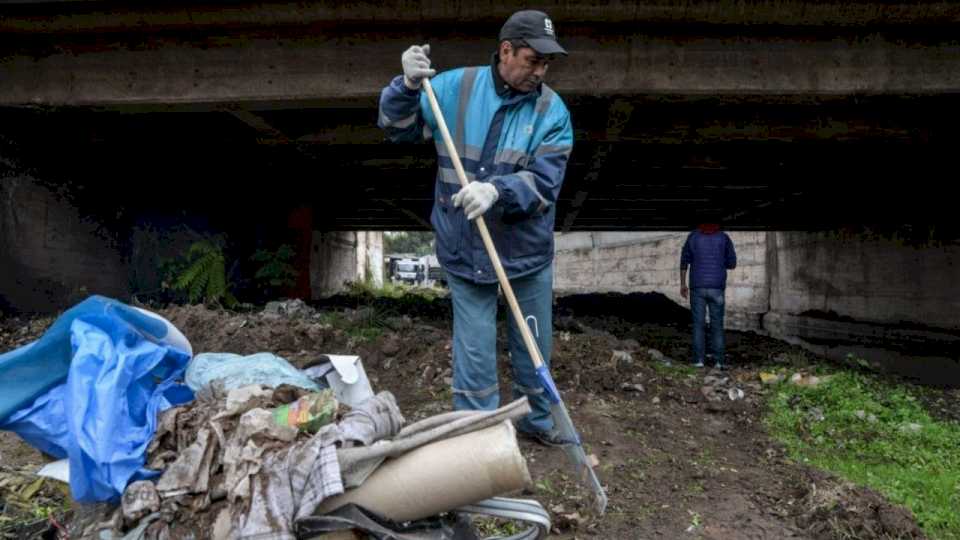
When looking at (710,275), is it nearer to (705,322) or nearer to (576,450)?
(705,322)

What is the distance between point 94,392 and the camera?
227cm

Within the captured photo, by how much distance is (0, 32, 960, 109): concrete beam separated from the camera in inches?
211

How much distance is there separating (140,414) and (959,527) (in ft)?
11.8

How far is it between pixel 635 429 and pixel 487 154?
2.12 metres

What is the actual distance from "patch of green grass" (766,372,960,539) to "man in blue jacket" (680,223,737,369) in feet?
6.60

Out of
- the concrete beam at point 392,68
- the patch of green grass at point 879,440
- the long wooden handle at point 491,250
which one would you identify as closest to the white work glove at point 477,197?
the long wooden handle at point 491,250

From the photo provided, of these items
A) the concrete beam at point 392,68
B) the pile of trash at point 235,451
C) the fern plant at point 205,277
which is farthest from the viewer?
the fern plant at point 205,277

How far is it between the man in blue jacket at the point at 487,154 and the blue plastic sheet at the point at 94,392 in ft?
4.22

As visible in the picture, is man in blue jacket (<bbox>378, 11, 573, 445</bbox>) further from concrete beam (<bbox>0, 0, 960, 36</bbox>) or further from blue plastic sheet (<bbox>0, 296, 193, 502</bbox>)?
concrete beam (<bbox>0, 0, 960, 36</bbox>)

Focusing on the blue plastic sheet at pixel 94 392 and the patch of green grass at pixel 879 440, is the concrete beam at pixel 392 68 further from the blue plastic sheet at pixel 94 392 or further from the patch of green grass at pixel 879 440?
the blue plastic sheet at pixel 94 392

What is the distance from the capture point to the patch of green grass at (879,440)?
11.2 ft

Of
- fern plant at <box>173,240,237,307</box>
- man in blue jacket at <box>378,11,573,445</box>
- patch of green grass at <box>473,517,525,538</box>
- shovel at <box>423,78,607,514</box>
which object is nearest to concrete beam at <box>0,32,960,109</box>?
man in blue jacket at <box>378,11,573,445</box>

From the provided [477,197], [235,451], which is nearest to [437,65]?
[477,197]

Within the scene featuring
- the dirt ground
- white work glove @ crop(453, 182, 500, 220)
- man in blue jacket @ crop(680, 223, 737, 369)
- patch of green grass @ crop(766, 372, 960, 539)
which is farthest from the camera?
man in blue jacket @ crop(680, 223, 737, 369)
